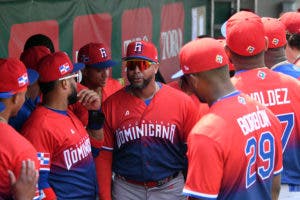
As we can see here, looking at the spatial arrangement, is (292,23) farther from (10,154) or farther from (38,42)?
(10,154)

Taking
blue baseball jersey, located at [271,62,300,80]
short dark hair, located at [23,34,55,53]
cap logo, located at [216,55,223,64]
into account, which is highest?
cap logo, located at [216,55,223,64]

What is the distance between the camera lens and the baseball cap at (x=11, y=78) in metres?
3.38

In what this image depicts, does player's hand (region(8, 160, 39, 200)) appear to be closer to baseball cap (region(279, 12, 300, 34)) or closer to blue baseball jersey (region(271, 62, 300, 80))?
blue baseball jersey (region(271, 62, 300, 80))

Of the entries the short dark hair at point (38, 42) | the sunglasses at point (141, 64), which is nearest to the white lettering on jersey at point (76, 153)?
the sunglasses at point (141, 64)

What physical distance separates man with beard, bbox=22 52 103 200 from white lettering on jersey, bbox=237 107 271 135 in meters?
1.09

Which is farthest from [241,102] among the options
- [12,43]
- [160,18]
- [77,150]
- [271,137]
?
[160,18]

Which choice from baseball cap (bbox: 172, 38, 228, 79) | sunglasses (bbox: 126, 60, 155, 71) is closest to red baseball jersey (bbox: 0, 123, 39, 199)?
baseball cap (bbox: 172, 38, 228, 79)

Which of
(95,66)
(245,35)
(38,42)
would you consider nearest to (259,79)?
(245,35)

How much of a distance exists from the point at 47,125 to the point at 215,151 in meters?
1.11

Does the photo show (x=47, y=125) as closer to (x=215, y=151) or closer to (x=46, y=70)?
(x=46, y=70)

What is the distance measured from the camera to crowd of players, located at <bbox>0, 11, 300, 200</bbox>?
3.15 metres

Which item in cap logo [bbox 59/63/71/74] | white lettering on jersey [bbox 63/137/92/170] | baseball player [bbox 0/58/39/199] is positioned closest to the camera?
baseball player [bbox 0/58/39/199]

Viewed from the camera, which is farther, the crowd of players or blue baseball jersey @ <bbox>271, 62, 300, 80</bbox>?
blue baseball jersey @ <bbox>271, 62, 300, 80</bbox>

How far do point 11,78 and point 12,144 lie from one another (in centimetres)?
43
